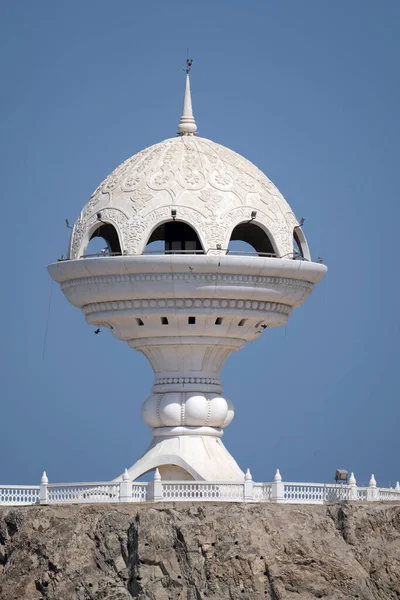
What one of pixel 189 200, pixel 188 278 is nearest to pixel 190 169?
pixel 189 200

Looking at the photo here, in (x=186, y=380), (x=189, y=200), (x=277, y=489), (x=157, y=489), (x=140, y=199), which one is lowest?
(x=157, y=489)

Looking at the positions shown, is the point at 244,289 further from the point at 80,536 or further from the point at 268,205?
the point at 80,536

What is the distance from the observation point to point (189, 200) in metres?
57.6

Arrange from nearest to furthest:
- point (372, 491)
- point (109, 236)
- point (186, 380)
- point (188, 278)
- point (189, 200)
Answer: point (188, 278) → point (189, 200) → point (372, 491) → point (186, 380) → point (109, 236)

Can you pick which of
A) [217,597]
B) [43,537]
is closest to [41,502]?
[43,537]

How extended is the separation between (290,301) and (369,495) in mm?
4924

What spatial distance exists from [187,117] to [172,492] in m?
9.61

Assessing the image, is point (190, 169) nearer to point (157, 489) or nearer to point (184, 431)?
point (184, 431)

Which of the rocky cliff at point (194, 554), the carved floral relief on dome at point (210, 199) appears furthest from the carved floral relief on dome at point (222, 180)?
the rocky cliff at point (194, 554)

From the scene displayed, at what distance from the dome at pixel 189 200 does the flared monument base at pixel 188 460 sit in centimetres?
475

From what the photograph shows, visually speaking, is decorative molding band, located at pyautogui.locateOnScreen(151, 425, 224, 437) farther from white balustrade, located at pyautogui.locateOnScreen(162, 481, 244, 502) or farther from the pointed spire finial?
the pointed spire finial

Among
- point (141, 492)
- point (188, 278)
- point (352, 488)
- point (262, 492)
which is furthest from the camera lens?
point (352, 488)

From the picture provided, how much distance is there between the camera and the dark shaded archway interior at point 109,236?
59.6 meters

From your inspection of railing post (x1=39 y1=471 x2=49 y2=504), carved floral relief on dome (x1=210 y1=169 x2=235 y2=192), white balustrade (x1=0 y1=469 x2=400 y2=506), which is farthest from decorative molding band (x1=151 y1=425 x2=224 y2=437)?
carved floral relief on dome (x1=210 y1=169 x2=235 y2=192)
